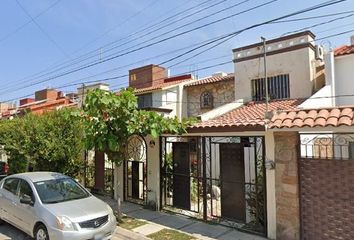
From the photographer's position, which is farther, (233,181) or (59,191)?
(233,181)

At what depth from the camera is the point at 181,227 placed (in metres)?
9.09

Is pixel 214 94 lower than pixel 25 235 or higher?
higher

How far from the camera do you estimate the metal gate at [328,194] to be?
683cm

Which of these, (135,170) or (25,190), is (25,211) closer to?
(25,190)

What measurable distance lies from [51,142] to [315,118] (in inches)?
419

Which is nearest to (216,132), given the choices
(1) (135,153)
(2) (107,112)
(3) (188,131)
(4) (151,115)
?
(3) (188,131)

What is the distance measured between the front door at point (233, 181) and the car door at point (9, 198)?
5.49 meters

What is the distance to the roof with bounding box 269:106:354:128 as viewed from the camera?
20.9ft

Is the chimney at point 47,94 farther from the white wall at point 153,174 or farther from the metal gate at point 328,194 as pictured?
the metal gate at point 328,194

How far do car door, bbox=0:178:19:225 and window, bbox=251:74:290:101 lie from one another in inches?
519

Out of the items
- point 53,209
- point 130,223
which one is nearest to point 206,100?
point 130,223

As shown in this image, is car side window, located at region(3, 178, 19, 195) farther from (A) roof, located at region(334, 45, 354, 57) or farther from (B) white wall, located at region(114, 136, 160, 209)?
(A) roof, located at region(334, 45, 354, 57)

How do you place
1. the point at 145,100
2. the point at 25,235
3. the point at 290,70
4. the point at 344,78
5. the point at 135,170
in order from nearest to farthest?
the point at 25,235
the point at 135,170
the point at 344,78
the point at 290,70
the point at 145,100

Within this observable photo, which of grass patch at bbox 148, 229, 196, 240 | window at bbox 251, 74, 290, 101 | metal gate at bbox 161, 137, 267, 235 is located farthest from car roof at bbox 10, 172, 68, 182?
window at bbox 251, 74, 290, 101
